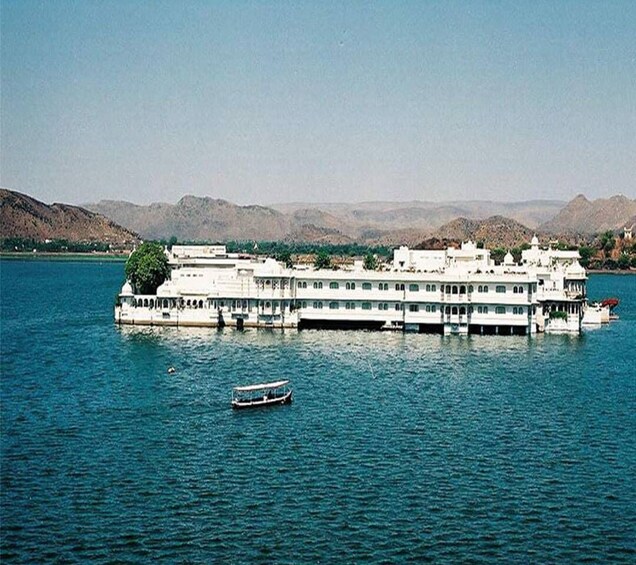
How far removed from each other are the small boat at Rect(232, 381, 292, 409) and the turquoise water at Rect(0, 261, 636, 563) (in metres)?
0.82

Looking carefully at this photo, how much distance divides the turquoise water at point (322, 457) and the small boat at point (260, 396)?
0.82 m

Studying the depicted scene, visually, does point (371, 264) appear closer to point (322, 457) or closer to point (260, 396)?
point (260, 396)

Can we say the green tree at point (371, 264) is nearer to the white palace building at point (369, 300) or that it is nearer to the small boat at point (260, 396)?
the white palace building at point (369, 300)

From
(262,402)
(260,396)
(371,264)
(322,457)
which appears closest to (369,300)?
(260,396)

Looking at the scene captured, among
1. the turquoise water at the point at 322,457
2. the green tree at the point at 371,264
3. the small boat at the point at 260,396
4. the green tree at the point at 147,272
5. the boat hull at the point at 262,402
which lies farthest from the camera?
the green tree at the point at 371,264

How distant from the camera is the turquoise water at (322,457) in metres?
28.8

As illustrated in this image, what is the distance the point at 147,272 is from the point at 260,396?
39.3m

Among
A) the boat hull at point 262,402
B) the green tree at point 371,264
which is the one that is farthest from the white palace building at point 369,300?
the boat hull at point 262,402

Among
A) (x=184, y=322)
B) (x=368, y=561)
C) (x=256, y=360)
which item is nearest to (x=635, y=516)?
(x=368, y=561)

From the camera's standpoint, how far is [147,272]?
8462 cm

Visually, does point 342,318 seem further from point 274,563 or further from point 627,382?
point 274,563

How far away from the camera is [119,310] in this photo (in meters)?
80.8

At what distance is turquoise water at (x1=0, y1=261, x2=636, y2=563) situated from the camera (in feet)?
94.4

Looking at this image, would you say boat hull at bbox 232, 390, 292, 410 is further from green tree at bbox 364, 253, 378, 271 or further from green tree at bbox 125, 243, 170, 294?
green tree at bbox 364, 253, 378, 271
